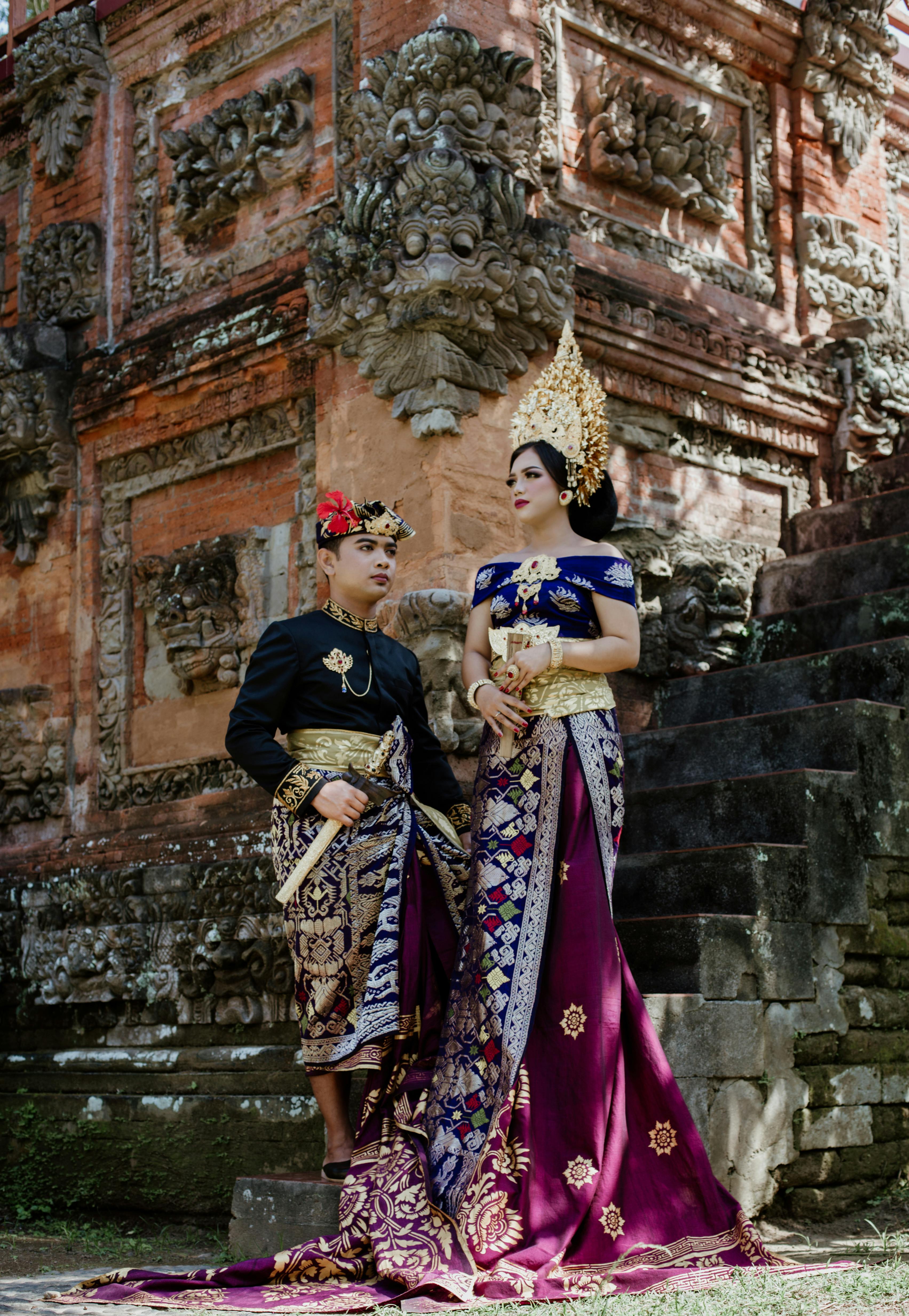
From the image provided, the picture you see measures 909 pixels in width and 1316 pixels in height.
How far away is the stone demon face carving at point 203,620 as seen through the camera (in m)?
8.18

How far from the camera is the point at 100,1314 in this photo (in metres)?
4.15

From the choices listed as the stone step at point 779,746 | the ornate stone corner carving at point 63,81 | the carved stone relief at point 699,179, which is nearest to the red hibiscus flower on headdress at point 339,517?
the stone step at point 779,746

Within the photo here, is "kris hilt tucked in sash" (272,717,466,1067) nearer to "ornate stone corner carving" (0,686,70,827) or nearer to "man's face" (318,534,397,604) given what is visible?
"man's face" (318,534,397,604)

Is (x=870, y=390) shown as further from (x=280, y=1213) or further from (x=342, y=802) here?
(x=280, y=1213)

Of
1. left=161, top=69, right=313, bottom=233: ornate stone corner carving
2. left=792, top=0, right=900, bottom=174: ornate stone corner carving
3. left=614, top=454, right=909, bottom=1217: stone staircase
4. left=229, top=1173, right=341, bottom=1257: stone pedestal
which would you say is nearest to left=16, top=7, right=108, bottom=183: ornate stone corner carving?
left=161, top=69, right=313, bottom=233: ornate stone corner carving

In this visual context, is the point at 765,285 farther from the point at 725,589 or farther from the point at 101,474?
the point at 101,474

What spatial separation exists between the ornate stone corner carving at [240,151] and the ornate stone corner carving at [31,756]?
2901 mm

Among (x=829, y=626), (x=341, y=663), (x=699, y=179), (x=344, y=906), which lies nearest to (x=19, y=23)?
(x=699, y=179)

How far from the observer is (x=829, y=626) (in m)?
7.58

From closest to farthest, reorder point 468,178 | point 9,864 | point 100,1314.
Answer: point 100,1314 → point 468,178 → point 9,864

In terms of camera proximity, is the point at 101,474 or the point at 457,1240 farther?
the point at 101,474

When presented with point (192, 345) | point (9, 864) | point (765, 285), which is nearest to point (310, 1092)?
point (9, 864)

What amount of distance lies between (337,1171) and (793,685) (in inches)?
130

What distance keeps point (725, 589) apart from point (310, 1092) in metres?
3.42
